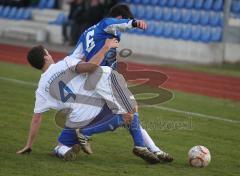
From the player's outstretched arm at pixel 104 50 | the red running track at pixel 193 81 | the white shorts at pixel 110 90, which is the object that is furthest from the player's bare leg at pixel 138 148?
the red running track at pixel 193 81

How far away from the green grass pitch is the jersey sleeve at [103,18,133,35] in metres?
1.46

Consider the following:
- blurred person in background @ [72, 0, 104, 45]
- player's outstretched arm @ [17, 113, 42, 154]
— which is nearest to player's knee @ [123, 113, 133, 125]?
player's outstretched arm @ [17, 113, 42, 154]

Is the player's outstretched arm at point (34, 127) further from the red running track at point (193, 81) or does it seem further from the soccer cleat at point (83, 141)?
the red running track at point (193, 81)

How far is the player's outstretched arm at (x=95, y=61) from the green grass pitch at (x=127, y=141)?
3.37ft

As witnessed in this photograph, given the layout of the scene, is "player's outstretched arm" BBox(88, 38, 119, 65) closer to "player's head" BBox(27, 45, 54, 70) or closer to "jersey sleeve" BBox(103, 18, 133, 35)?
"jersey sleeve" BBox(103, 18, 133, 35)

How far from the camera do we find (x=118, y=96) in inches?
312

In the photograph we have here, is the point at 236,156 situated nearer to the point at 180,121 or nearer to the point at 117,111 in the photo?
the point at 117,111

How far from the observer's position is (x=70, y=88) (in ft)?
25.8

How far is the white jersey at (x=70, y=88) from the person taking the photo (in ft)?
25.6

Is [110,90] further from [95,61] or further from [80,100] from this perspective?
[95,61]

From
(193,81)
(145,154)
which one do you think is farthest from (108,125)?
(193,81)

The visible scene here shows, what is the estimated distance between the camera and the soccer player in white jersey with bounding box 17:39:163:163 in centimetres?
775

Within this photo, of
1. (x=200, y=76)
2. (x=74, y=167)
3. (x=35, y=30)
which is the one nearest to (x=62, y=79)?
(x=74, y=167)

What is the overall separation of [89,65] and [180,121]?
3.78m
